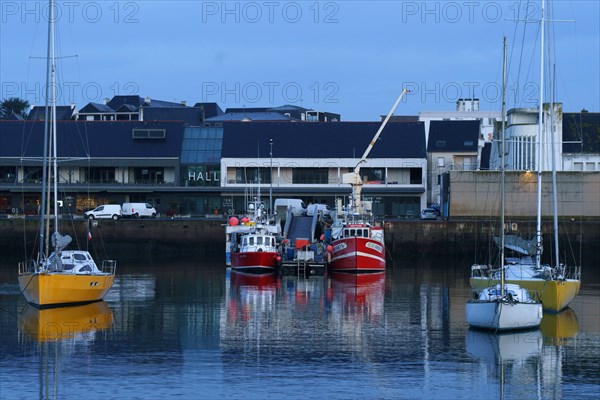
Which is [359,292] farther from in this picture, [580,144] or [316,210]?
[580,144]

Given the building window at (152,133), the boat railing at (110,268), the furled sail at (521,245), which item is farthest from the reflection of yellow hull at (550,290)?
the building window at (152,133)

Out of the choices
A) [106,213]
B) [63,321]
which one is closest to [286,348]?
[63,321]

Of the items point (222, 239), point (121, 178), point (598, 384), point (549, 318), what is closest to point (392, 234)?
point (222, 239)

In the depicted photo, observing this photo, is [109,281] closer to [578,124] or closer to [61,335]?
[61,335]

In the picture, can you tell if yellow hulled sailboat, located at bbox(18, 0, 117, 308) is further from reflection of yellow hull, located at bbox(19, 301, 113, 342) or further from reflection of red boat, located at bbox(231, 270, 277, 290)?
reflection of red boat, located at bbox(231, 270, 277, 290)

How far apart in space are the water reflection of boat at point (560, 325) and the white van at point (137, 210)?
48392mm

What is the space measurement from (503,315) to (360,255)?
29.0m

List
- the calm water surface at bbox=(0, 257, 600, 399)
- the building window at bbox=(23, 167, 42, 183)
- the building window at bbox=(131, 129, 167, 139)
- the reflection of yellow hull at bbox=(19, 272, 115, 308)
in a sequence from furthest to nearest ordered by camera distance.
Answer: the building window at bbox=(131, 129, 167, 139), the building window at bbox=(23, 167, 42, 183), the reflection of yellow hull at bbox=(19, 272, 115, 308), the calm water surface at bbox=(0, 257, 600, 399)

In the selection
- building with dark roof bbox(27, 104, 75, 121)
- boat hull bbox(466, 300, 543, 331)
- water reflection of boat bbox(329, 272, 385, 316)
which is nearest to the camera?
boat hull bbox(466, 300, 543, 331)

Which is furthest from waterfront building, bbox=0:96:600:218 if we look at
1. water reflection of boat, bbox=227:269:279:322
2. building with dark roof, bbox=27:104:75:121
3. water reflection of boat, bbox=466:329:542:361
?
water reflection of boat, bbox=466:329:542:361

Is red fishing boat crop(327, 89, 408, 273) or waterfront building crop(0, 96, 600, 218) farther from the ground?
waterfront building crop(0, 96, 600, 218)

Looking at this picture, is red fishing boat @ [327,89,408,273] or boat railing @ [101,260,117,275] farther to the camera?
red fishing boat @ [327,89,408,273]

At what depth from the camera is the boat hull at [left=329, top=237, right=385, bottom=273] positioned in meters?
68.0

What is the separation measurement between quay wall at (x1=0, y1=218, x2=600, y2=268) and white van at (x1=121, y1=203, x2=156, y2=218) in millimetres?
5584
